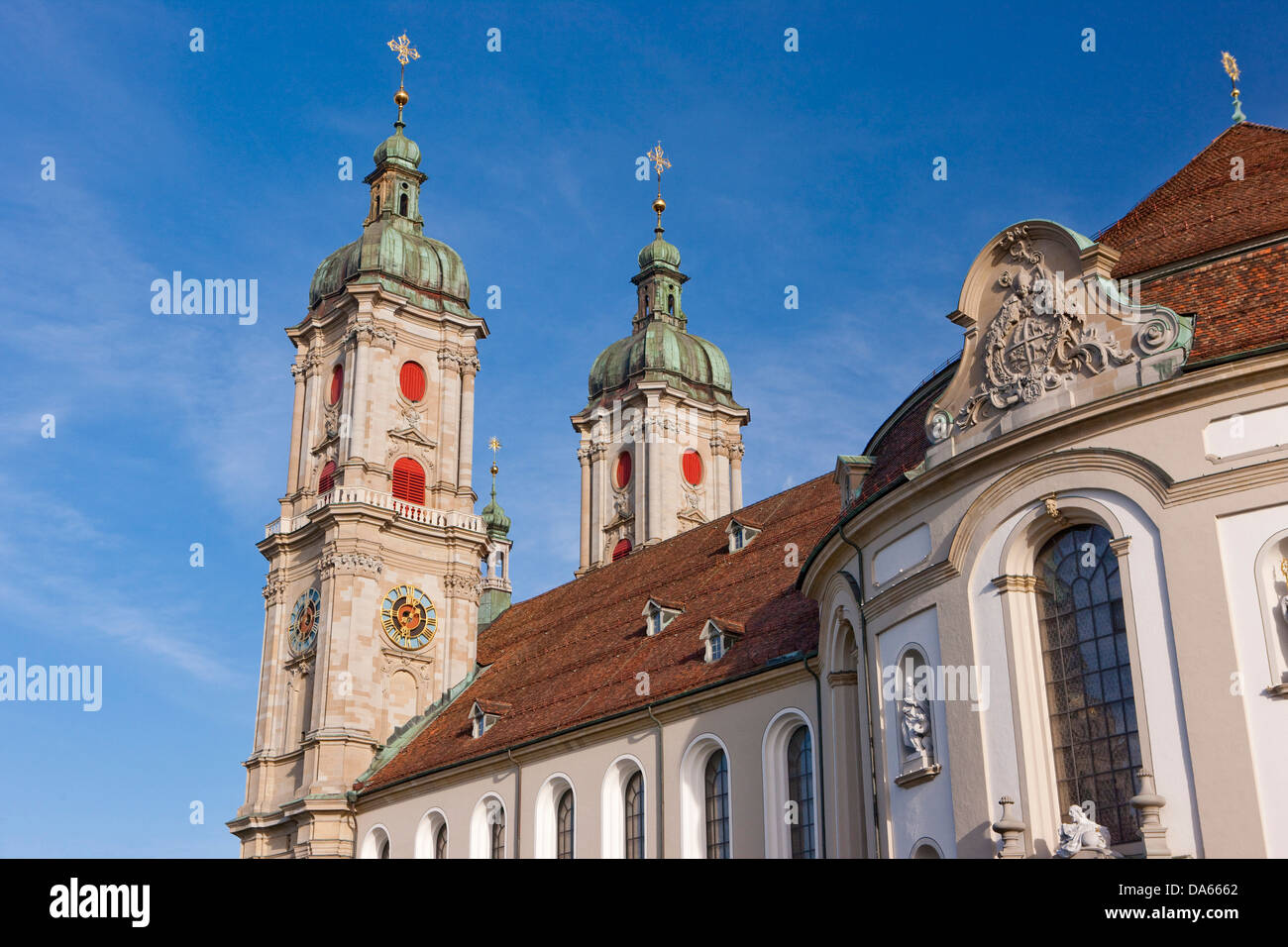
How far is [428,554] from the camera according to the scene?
49125 millimetres

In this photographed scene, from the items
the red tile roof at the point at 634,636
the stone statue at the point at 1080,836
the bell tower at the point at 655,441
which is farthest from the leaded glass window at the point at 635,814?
the bell tower at the point at 655,441

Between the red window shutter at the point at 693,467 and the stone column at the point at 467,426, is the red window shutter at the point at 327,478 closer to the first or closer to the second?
the stone column at the point at 467,426

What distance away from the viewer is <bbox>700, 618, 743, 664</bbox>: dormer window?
1297 inches

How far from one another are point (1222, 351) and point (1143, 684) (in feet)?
14.9

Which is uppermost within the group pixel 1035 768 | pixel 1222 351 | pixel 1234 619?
pixel 1222 351

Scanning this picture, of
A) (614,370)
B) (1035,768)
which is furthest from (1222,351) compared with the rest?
(614,370)

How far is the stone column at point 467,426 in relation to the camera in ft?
168

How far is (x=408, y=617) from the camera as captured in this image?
157ft

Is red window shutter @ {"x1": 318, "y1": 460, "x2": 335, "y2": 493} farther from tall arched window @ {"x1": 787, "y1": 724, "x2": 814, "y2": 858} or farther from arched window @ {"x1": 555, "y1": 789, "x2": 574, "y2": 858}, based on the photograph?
tall arched window @ {"x1": 787, "y1": 724, "x2": 814, "y2": 858}

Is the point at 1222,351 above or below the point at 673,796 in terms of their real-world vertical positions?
above

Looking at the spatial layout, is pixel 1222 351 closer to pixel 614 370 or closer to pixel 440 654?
pixel 440 654

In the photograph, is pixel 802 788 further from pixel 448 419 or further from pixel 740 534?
pixel 448 419

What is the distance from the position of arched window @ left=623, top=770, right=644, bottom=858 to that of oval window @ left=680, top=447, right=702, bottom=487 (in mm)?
27916
